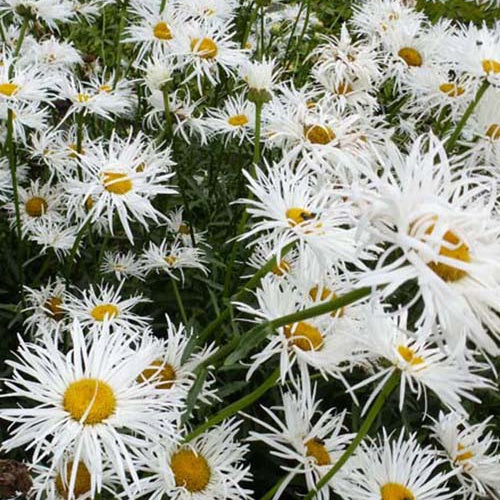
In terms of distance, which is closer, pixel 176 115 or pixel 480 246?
pixel 480 246

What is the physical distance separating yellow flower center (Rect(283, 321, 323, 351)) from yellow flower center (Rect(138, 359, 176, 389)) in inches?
7.0

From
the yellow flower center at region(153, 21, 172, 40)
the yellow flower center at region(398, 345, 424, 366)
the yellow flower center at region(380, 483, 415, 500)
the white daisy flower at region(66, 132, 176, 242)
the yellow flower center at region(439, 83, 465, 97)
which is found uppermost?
the yellow flower center at region(439, 83, 465, 97)

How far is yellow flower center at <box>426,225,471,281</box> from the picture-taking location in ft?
2.60

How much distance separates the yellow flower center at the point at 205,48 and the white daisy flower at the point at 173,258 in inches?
18.1

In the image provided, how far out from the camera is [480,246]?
83cm

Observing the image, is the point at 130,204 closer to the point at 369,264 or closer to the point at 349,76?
the point at 369,264

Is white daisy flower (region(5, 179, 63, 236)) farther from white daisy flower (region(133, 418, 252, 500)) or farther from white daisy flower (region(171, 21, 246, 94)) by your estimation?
white daisy flower (region(133, 418, 252, 500))

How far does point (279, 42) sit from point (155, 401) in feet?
5.98

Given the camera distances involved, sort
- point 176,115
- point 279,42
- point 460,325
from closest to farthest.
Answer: point 460,325 < point 176,115 < point 279,42

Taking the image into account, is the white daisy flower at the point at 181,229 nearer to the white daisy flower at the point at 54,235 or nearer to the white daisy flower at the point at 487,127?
the white daisy flower at the point at 54,235

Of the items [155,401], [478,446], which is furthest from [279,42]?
[155,401]

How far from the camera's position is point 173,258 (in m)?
1.64

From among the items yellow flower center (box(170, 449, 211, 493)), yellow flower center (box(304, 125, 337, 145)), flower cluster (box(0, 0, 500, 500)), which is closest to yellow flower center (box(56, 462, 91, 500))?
flower cluster (box(0, 0, 500, 500))

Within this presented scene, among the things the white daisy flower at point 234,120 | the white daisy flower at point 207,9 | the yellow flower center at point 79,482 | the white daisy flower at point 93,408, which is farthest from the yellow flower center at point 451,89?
the yellow flower center at point 79,482
